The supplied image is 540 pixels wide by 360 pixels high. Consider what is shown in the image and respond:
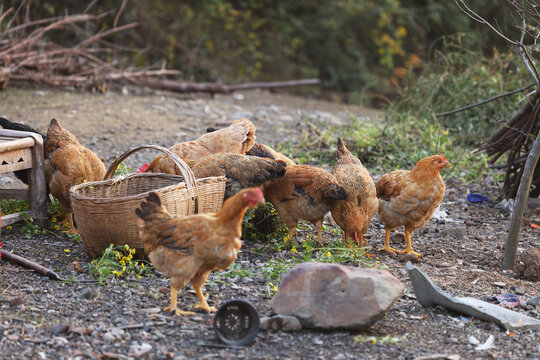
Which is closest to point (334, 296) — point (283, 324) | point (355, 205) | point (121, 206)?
point (283, 324)

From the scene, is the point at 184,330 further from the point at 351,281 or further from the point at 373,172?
the point at 373,172

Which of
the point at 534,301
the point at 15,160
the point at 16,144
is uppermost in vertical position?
the point at 16,144

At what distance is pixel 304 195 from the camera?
5020 millimetres

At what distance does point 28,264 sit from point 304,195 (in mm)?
2126

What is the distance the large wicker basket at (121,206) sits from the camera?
434 centimetres

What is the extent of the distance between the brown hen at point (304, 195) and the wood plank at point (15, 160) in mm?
2022

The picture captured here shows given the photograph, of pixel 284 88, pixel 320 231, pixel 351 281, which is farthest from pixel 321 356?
pixel 284 88

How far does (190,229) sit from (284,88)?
1141cm

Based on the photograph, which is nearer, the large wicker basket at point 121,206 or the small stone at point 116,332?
the small stone at point 116,332

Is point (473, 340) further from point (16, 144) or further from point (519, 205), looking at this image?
point (16, 144)

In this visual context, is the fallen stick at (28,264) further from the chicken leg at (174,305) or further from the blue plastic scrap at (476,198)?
the blue plastic scrap at (476,198)

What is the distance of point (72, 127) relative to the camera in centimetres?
885

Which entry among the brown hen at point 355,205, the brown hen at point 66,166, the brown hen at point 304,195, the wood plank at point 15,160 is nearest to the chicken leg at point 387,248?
the brown hen at point 355,205

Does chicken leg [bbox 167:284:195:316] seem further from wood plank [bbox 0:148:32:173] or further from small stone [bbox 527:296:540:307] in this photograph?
small stone [bbox 527:296:540:307]
